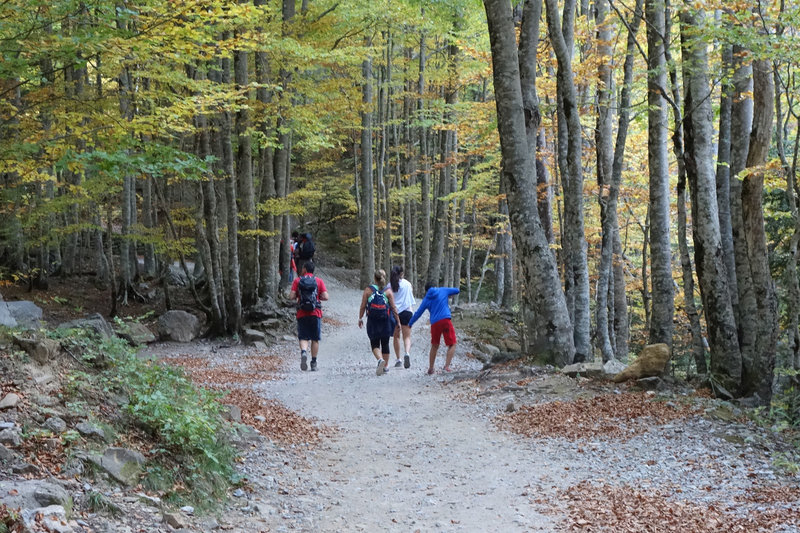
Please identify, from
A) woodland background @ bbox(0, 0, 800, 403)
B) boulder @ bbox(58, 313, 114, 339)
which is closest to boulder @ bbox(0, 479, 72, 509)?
boulder @ bbox(58, 313, 114, 339)

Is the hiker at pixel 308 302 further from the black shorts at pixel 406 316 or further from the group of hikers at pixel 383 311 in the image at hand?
the black shorts at pixel 406 316

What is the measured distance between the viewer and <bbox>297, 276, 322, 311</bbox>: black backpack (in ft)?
35.8

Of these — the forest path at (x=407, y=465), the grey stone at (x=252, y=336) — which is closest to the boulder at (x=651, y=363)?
the forest path at (x=407, y=465)

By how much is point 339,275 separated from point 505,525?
87.9 ft

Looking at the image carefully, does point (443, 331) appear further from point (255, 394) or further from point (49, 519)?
point (49, 519)

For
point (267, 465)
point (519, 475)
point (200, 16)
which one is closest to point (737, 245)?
point (519, 475)

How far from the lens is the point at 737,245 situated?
757 cm

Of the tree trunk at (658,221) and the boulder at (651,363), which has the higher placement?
the tree trunk at (658,221)

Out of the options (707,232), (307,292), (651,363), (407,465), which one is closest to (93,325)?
(307,292)

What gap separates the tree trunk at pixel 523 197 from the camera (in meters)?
8.95

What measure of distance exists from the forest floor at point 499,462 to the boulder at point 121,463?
0.23m

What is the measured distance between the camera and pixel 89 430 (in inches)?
167

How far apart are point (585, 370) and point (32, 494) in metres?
6.97

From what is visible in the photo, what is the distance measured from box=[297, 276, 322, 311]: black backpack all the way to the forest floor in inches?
71.5
